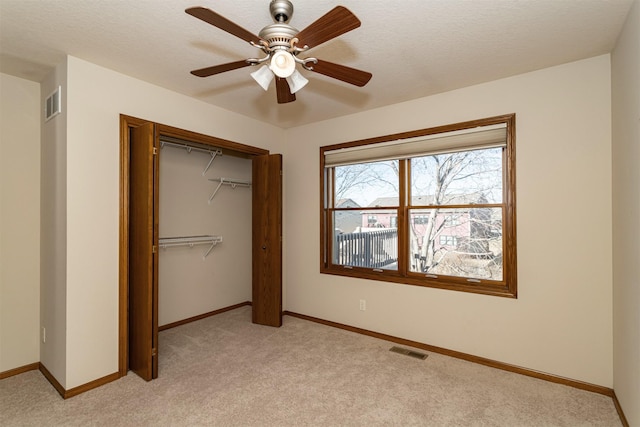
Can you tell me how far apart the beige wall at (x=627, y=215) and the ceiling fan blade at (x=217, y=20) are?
2103 mm

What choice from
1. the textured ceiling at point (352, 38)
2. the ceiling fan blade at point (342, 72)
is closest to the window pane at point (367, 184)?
the textured ceiling at point (352, 38)

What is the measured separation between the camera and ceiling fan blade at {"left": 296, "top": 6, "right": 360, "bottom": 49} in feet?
4.67

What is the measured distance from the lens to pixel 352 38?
2221 mm

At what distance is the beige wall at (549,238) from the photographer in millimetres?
2473

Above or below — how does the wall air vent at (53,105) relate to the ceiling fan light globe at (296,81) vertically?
above

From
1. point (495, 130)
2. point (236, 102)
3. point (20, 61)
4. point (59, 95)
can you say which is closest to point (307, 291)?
point (236, 102)

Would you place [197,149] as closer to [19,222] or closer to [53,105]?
[53,105]

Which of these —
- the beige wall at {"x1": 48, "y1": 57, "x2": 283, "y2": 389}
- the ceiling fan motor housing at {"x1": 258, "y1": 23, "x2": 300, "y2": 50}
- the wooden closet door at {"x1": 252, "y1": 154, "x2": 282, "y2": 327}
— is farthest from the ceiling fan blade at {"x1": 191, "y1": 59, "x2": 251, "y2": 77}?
the wooden closet door at {"x1": 252, "y1": 154, "x2": 282, "y2": 327}

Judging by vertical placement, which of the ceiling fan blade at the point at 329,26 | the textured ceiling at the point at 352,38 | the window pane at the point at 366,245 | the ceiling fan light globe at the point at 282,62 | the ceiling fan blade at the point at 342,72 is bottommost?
the window pane at the point at 366,245

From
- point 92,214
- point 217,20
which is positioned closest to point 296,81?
point 217,20

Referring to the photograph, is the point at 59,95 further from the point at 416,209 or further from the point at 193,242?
the point at 416,209

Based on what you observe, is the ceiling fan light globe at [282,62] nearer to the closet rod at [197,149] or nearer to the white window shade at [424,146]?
the white window shade at [424,146]

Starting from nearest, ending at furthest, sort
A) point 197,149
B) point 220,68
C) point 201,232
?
1. point 220,68
2. point 197,149
3. point 201,232

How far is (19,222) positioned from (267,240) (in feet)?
7.61
